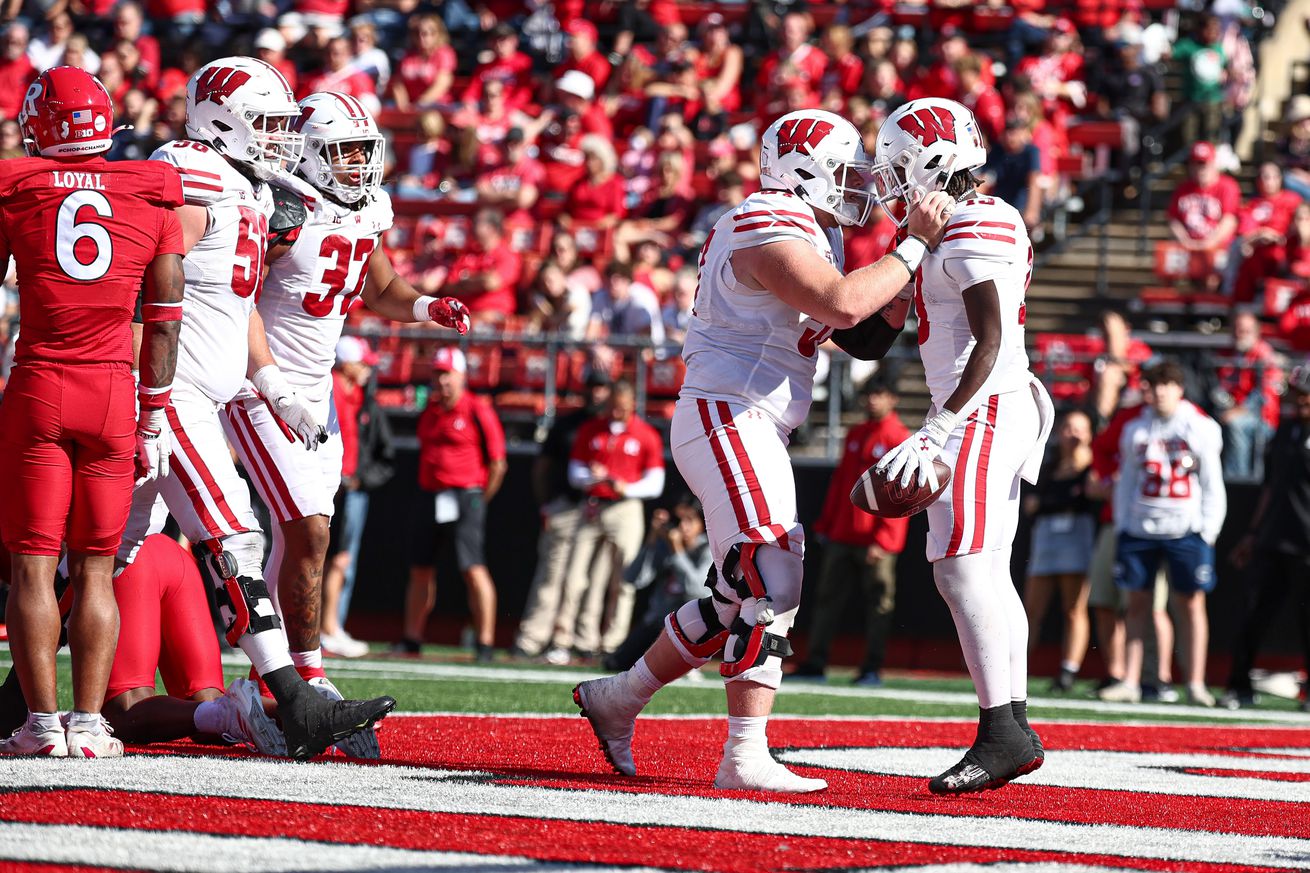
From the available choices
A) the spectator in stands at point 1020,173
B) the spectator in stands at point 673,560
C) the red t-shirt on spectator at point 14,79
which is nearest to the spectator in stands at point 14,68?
the red t-shirt on spectator at point 14,79

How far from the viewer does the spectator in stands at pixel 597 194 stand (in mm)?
15453

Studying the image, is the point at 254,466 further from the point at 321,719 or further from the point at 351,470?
the point at 351,470

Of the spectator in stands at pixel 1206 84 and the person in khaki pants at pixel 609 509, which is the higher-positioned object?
the spectator in stands at pixel 1206 84

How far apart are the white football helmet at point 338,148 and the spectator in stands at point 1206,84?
11.5 metres

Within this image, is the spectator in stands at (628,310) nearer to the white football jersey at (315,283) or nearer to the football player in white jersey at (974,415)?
the white football jersey at (315,283)

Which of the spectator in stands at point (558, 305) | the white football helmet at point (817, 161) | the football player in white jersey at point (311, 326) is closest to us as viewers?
the white football helmet at point (817, 161)

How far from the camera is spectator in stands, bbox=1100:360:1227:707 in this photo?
414 inches

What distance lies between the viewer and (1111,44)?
655 inches

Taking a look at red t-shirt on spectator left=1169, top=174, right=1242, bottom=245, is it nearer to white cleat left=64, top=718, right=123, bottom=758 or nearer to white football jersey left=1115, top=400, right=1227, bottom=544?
white football jersey left=1115, top=400, right=1227, bottom=544

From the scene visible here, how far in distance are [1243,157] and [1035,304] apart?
3153 mm

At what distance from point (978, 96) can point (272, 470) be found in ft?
35.5

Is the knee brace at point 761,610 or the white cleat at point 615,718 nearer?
the knee brace at point 761,610

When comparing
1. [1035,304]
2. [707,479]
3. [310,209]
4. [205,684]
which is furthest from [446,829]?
[1035,304]

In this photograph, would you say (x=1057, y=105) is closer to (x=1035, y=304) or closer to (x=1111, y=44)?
(x=1111, y=44)
